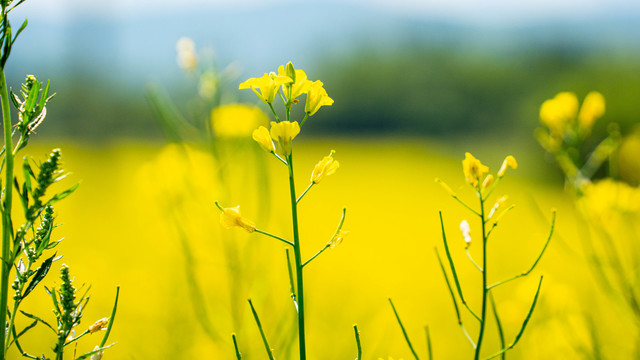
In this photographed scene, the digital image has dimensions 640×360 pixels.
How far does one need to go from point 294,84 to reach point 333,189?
6.37 metres

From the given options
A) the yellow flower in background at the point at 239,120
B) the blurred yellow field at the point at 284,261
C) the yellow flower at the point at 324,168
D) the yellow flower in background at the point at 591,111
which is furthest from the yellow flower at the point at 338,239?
the yellow flower in background at the point at 239,120

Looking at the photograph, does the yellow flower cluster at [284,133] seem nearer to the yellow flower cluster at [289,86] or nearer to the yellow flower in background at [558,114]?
the yellow flower cluster at [289,86]

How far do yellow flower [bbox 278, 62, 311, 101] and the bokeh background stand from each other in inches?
15.0

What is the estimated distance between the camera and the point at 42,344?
88.9 inches

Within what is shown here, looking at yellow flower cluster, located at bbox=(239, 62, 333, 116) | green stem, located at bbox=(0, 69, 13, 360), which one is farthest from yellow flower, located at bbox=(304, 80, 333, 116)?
green stem, located at bbox=(0, 69, 13, 360)

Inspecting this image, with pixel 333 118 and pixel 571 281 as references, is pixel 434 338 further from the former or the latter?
pixel 333 118

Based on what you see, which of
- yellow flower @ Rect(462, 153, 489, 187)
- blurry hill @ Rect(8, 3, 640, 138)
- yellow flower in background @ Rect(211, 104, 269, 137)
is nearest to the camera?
yellow flower @ Rect(462, 153, 489, 187)

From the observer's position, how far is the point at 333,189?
6809mm

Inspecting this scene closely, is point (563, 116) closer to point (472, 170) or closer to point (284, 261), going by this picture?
point (472, 170)

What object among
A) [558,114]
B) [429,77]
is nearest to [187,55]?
[558,114]

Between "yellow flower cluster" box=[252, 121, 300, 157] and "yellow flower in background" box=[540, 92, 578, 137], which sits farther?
"yellow flower in background" box=[540, 92, 578, 137]

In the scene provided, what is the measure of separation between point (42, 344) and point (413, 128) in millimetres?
9670

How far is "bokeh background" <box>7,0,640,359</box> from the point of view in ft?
4.54

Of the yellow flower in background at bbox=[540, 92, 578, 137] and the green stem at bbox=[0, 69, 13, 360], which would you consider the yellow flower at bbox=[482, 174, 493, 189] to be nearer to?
the green stem at bbox=[0, 69, 13, 360]
